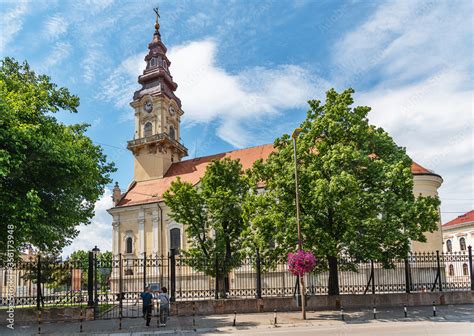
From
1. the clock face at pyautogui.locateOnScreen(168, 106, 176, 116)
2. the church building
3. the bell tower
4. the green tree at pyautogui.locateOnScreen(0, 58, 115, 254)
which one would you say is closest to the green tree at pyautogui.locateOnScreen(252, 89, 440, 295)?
the green tree at pyautogui.locateOnScreen(0, 58, 115, 254)

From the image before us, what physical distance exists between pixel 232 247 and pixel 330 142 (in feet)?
35.6

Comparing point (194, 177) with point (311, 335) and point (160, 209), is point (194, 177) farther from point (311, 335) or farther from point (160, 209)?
point (311, 335)

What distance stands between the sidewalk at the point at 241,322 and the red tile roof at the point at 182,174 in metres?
26.6

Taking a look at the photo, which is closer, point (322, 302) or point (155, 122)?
point (322, 302)

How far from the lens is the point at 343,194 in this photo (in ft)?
62.8

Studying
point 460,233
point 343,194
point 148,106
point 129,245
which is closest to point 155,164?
point 148,106

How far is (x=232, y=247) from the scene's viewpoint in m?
28.7

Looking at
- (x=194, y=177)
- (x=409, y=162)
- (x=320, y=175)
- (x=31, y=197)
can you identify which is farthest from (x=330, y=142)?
(x=194, y=177)

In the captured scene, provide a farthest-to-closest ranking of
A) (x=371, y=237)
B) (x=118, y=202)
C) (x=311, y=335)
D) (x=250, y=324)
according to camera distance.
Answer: (x=118, y=202), (x=371, y=237), (x=250, y=324), (x=311, y=335)

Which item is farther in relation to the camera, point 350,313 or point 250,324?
point 350,313

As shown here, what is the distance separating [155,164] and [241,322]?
35072 mm

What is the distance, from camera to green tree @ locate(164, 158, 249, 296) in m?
27.7

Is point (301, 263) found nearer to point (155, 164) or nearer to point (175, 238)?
point (175, 238)

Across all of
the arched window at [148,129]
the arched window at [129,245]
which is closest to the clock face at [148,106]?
the arched window at [148,129]
